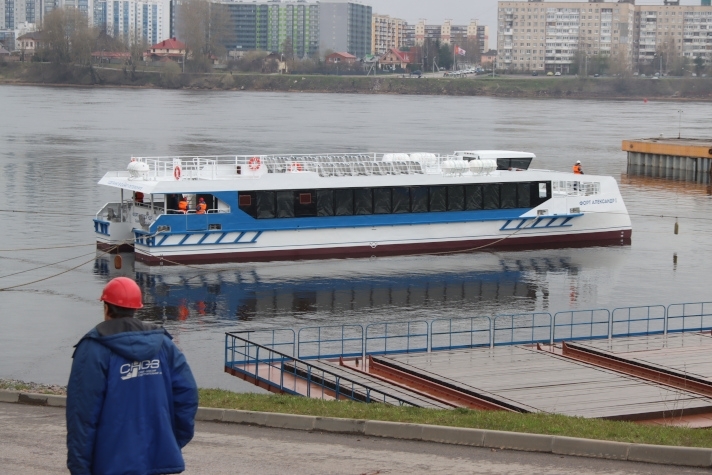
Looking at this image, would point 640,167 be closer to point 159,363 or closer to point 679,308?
point 679,308

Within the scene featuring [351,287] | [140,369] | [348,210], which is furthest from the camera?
[348,210]

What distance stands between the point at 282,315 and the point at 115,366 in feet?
92.2

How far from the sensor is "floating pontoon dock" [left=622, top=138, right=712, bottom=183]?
8531 cm

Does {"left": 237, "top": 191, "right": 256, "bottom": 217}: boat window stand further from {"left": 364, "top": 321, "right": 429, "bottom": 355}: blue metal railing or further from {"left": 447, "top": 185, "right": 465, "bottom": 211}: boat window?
{"left": 364, "top": 321, "right": 429, "bottom": 355}: blue metal railing

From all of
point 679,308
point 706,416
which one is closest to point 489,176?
point 679,308

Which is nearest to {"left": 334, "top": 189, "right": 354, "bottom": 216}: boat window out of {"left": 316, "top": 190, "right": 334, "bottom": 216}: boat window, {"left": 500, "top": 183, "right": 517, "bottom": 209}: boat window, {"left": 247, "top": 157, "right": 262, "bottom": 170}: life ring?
{"left": 316, "top": 190, "right": 334, "bottom": 216}: boat window

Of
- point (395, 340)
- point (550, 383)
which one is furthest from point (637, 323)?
point (550, 383)

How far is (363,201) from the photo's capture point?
47.8 metres

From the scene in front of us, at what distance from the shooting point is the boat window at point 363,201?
47.5m

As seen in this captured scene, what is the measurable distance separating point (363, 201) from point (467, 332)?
17.9 metres

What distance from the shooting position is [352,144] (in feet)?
334

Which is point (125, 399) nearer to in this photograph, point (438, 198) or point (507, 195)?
point (438, 198)

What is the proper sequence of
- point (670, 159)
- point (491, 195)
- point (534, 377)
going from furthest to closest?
point (670, 159) < point (491, 195) < point (534, 377)

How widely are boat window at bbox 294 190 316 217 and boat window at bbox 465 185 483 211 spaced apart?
23.0 ft
